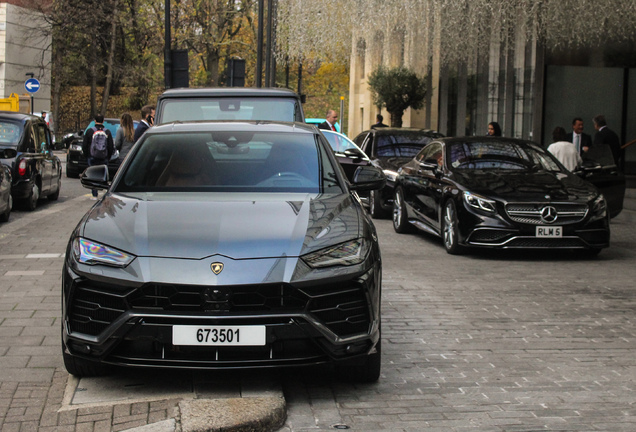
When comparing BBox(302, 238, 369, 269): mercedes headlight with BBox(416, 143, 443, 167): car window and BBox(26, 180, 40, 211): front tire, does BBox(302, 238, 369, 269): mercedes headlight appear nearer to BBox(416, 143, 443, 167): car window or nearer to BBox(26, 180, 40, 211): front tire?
BBox(416, 143, 443, 167): car window

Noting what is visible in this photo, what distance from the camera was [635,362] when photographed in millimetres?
5984

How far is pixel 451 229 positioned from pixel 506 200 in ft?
3.06

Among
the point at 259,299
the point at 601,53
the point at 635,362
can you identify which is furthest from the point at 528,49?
the point at 259,299

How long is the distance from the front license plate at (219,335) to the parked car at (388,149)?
11098mm

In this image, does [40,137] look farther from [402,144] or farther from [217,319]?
[217,319]

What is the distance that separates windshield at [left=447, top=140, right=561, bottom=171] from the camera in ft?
39.7

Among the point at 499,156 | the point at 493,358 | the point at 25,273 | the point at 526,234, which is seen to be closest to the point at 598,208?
the point at 526,234

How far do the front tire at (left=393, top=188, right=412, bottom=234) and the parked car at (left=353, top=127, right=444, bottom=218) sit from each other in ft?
4.64

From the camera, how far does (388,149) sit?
17.0 metres

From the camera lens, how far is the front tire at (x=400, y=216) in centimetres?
1386

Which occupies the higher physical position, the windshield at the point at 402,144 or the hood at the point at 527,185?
the windshield at the point at 402,144

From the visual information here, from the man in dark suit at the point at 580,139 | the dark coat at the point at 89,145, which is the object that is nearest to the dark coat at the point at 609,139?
the man in dark suit at the point at 580,139

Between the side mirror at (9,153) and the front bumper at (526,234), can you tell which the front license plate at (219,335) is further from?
the side mirror at (9,153)

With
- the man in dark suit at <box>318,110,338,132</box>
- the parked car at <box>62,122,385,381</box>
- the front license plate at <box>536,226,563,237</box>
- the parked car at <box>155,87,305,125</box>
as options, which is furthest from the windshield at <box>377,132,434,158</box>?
the parked car at <box>62,122,385,381</box>
